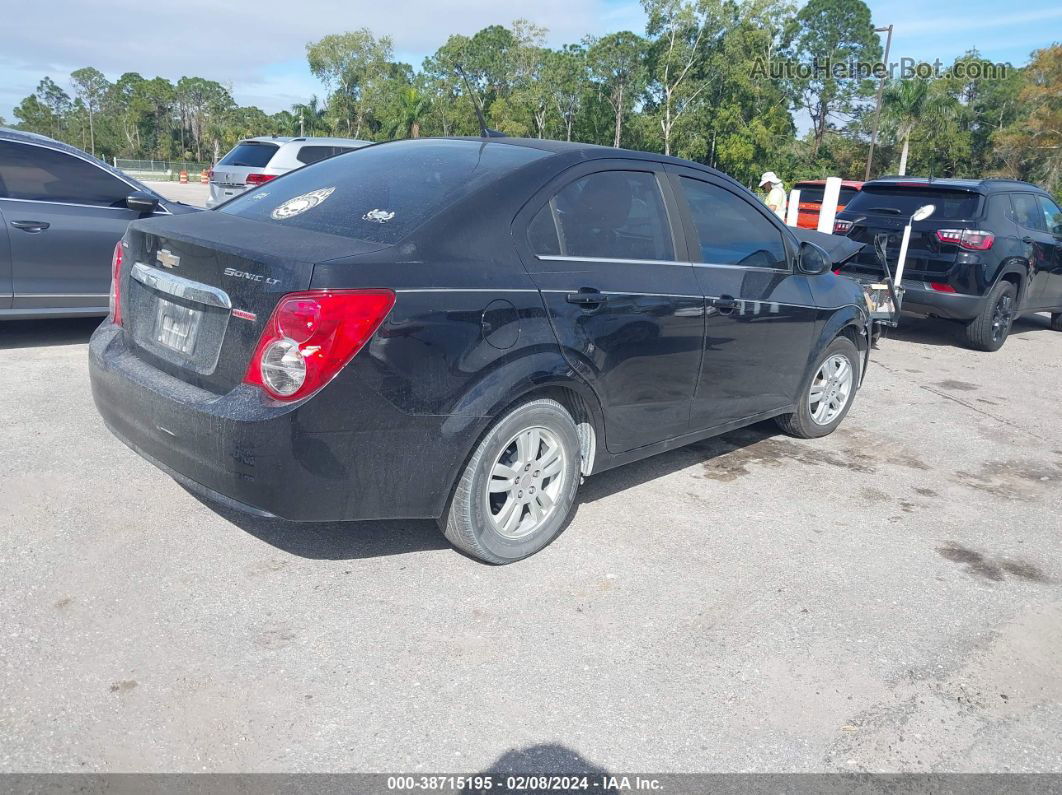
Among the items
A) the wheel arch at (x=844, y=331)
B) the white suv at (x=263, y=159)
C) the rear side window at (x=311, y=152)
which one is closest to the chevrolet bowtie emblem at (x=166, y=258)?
the wheel arch at (x=844, y=331)

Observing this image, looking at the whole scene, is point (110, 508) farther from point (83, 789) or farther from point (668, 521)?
point (668, 521)

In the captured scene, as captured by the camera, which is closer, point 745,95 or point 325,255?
point 325,255

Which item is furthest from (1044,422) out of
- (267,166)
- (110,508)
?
(267,166)

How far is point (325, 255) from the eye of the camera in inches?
117

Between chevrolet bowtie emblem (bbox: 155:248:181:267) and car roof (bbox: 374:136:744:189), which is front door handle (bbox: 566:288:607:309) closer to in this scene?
car roof (bbox: 374:136:744:189)

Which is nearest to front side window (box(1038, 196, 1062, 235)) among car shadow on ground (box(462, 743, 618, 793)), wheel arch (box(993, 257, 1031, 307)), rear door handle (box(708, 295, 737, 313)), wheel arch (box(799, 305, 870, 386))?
wheel arch (box(993, 257, 1031, 307))

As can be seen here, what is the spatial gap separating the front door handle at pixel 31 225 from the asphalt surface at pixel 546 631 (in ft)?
7.08

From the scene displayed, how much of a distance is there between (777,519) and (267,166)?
10490 mm

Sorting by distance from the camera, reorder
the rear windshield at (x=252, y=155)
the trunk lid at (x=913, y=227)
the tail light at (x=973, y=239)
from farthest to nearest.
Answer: the rear windshield at (x=252, y=155) < the trunk lid at (x=913, y=227) < the tail light at (x=973, y=239)

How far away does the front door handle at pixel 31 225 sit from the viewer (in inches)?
250

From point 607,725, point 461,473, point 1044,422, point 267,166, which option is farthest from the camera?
point 267,166

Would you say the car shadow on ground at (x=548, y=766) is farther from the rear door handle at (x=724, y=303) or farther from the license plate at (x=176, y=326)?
the rear door handle at (x=724, y=303)

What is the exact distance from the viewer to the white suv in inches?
493

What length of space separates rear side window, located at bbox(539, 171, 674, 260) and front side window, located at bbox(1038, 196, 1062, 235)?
25.3 feet
